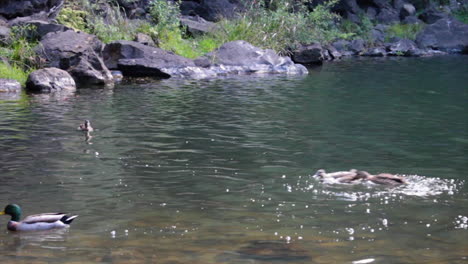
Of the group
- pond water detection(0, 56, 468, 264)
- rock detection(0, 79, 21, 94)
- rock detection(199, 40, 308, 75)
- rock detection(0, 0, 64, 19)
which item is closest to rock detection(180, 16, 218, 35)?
rock detection(199, 40, 308, 75)

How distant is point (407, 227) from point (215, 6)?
29.0 metres

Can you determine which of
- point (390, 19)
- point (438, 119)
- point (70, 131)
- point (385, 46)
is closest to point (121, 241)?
point (70, 131)

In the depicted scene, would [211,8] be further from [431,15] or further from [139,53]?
[431,15]

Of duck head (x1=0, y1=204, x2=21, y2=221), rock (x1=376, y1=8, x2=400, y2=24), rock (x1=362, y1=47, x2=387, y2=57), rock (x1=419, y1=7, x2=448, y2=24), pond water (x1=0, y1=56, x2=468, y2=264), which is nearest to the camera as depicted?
pond water (x1=0, y1=56, x2=468, y2=264)

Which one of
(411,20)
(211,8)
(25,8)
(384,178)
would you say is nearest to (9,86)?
(25,8)

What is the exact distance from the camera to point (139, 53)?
2666 cm

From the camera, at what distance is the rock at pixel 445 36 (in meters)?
40.6

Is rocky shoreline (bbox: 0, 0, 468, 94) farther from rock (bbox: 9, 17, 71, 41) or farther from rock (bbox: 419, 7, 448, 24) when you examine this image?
rock (bbox: 419, 7, 448, 24)

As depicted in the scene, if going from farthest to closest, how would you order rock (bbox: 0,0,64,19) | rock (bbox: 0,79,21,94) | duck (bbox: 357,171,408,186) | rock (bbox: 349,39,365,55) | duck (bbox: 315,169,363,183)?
rock (bbox: 349,39,365,55)
rock (bbox: 0,0,64,19)
rock (bbox: 0,79,21,94)
duck (bbox: 315,169,363,183)
duck (bbox: 357,171,408,186)

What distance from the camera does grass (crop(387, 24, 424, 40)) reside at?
141 ft

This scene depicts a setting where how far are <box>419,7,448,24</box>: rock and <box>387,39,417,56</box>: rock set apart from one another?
659 cm

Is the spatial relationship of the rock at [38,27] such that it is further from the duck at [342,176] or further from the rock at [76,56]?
the duck at [342,176]

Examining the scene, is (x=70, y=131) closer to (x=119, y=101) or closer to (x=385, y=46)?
(x=119, y=101)

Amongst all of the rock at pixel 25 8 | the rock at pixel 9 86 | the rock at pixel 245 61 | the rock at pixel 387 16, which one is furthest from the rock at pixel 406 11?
the rock at pixel 9 86
